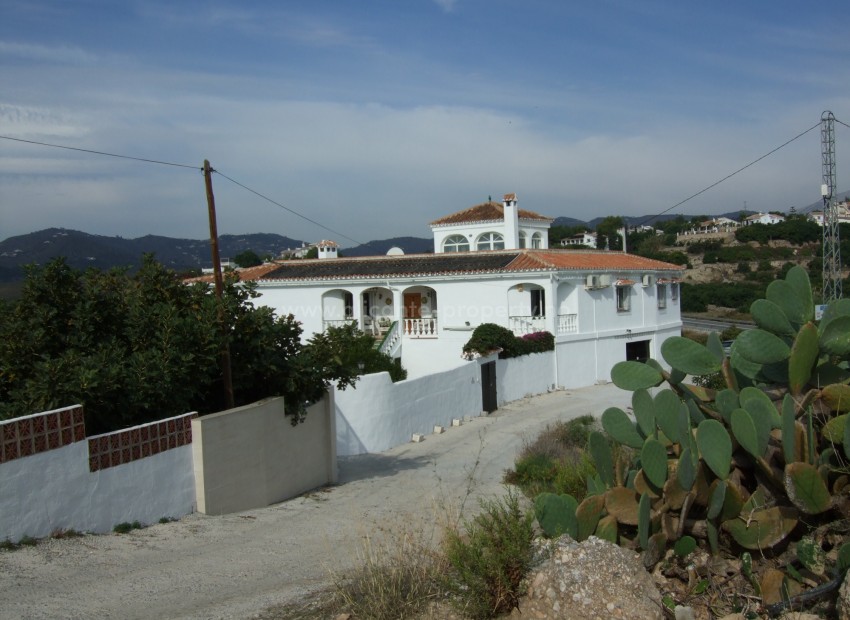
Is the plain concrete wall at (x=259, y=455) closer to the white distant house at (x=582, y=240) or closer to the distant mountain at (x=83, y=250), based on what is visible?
the distant mountain at (x=83, y=250)

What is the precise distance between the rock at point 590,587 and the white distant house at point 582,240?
74.1m

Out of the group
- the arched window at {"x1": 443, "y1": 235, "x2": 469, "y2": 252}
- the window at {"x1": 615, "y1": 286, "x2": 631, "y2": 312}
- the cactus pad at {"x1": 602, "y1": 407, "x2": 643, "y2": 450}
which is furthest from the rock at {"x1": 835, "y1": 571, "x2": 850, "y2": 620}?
the arched window at {"x1": 443, "y1": 235, "x2": 469, "y2": 252}

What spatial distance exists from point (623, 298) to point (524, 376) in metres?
8.34

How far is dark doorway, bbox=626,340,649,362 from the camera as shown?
3376 centimetres

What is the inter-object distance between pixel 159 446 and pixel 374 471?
20.6ft

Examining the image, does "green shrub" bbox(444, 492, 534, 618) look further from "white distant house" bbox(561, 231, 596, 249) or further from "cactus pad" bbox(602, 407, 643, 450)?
"white distant house" bbox(561, 231, 596, 249)

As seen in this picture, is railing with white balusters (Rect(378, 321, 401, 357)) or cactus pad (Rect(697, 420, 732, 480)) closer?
cactus pad (Rect(697, 420, 732, 480))

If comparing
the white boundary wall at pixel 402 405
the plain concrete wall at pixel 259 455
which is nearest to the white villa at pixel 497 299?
the white boundary wall at pixel 402 405

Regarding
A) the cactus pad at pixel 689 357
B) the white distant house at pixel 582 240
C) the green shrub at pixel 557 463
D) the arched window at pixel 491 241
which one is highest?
the white distant house at pixel 582 240

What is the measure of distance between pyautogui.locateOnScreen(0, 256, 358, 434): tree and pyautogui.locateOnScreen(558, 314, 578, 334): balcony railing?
54.3ft

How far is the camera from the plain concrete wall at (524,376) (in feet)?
84.0

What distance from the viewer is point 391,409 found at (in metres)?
19.0

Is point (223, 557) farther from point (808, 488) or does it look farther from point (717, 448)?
point (808, 488)

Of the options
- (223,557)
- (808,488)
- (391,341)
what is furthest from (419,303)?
(808,488)
